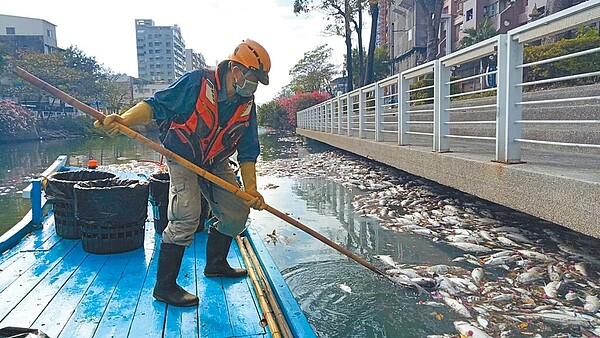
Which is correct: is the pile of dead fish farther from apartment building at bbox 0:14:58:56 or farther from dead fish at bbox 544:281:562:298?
apartment building at bbox 0:14:58:56

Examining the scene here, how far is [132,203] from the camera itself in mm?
3688

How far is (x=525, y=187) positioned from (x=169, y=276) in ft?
9.45

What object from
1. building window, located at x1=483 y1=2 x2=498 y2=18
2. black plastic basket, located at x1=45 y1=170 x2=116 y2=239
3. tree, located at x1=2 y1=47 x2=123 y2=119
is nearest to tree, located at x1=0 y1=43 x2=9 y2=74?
tree, located at x1=2 y1=47 x2=123 y2=119

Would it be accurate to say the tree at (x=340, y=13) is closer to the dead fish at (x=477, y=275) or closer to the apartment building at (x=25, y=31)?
the dead fish at (x=477, y=275)

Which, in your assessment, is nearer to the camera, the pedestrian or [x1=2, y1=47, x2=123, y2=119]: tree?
the pedestrian

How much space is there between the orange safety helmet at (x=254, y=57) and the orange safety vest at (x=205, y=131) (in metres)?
0.20

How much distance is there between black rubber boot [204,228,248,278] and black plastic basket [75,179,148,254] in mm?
841

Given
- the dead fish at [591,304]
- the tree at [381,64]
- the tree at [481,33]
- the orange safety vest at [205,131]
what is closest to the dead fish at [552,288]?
the dead fish at [591,304]

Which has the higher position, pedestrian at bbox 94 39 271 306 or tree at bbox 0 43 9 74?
tree at bbox 0 43 9 74

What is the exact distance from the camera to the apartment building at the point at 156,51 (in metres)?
106

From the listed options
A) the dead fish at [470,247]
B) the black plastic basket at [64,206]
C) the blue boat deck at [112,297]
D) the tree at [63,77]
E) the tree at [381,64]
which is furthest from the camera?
the tree at [381,64]

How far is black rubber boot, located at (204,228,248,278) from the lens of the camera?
327 centimetres

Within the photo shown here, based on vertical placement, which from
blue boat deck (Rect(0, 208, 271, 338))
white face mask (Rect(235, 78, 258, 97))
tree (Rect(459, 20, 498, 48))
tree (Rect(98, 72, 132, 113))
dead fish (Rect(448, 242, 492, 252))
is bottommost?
dead fish (Rect(448, 242, 492, 252))

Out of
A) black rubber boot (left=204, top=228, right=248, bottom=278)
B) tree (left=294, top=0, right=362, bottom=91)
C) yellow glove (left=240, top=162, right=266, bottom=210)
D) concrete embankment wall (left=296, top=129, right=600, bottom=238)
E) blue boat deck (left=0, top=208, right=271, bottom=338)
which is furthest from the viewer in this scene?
tree (left=294, top=0, right=362, bottom=91)
